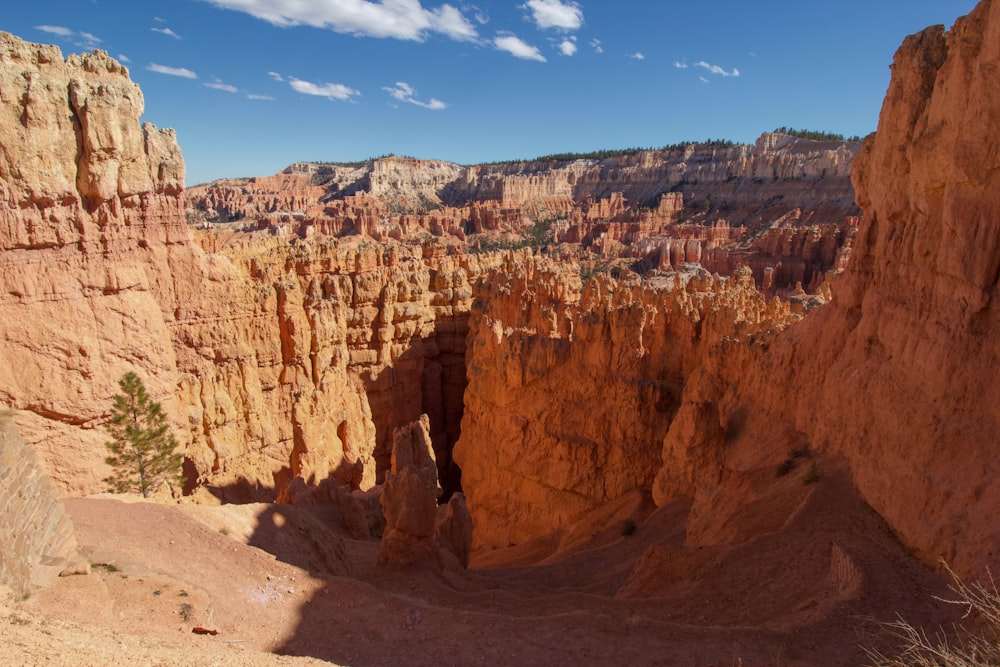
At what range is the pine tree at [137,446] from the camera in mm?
13789

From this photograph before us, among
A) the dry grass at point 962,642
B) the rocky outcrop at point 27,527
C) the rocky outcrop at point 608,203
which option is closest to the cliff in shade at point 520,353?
the dry grass at point 962,642

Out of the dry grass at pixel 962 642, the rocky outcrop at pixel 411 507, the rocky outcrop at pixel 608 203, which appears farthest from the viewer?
the rocky outcrop at pixel 608 203

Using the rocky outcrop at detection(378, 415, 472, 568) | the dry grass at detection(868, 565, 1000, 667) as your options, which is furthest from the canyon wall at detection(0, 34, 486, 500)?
the dry grass at detection(868, 565, 1000, 667)

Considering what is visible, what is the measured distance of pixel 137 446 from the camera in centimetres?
1379

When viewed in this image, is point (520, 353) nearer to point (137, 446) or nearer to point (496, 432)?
point (496, 432)

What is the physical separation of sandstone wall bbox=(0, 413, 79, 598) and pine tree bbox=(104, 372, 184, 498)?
20.9 ft

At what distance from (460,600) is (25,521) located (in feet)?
21.4

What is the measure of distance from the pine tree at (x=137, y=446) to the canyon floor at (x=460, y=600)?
3.52 meters

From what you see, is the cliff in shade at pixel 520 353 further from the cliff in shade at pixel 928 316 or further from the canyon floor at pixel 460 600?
the canyon floor at pixel 460 600

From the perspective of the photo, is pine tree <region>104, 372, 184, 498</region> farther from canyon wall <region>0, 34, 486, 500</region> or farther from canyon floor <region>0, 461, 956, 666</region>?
canyon floor <region>0, 461, 956, 666</region>

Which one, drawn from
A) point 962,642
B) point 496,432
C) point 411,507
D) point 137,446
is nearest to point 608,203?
point 496,432

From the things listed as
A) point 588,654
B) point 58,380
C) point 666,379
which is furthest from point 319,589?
point 666,379

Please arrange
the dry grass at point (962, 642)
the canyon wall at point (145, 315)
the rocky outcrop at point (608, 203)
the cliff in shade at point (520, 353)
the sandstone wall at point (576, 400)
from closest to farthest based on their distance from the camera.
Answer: the dry grass at point (962, 642), the cliff in shade at point (520, 353), the canyon wall at point (145, 315), the sandstone wall at point (576, 400), the rocky outcrop at point (608, 203)

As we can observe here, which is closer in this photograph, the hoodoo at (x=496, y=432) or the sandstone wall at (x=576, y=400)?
the hoodoo at (x=496, y=432)
